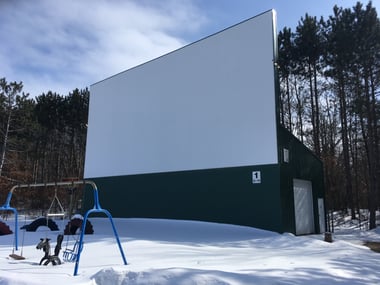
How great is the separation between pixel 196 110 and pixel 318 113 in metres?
14.0

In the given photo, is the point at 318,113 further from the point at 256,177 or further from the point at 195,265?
the point at 195,265

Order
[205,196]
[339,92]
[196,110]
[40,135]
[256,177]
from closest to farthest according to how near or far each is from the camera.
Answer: [256,177], [205,196], [196,110], [339,92], [40,135]

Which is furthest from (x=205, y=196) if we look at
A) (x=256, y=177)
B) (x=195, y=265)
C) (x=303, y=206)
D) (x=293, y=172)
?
(x=195, y=265)

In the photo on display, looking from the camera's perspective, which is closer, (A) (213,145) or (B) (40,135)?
(A) (213,145)

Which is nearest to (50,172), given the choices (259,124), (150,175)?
(150,175)

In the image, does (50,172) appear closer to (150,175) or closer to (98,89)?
(98,89)

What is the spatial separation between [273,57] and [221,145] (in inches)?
160

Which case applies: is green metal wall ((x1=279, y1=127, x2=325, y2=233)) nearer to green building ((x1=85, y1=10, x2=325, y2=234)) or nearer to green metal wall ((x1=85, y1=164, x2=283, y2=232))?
green building ((x1=85, y1=10, x2=325, y2=234))

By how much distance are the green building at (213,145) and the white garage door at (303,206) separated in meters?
0.04

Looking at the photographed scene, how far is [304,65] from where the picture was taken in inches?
990

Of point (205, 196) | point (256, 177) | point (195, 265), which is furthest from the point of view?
point (205, 196)

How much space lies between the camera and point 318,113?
25562 mm

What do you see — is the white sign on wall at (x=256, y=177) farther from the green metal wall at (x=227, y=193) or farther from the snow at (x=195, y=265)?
the snow at (x=195, y=265)

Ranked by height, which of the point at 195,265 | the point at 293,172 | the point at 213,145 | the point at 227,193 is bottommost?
the point at 195,265
